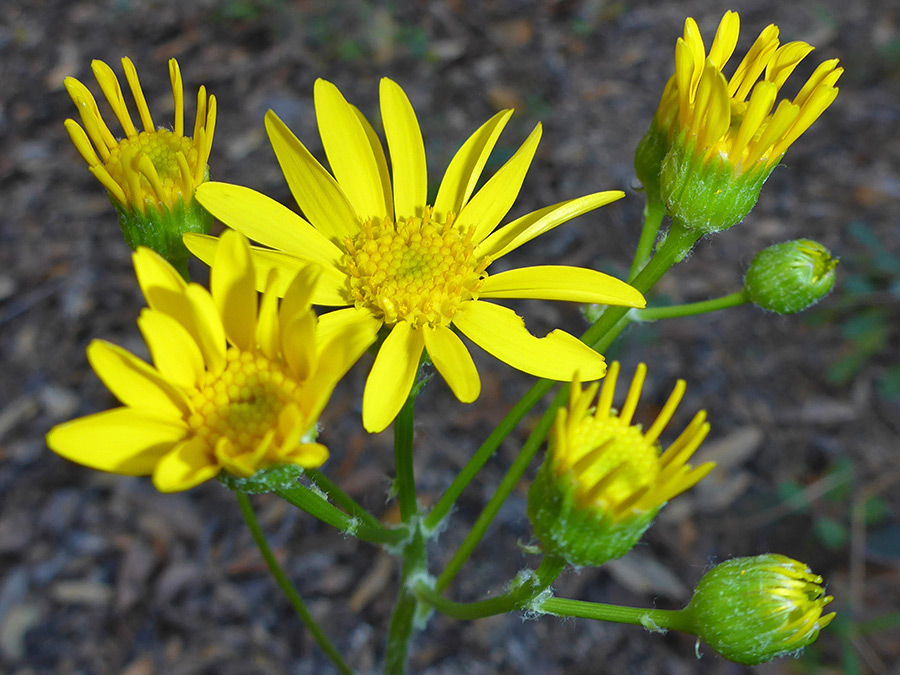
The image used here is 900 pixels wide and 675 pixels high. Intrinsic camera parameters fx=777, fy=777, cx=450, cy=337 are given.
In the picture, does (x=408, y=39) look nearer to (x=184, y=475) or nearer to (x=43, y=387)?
(x=43, y=387)

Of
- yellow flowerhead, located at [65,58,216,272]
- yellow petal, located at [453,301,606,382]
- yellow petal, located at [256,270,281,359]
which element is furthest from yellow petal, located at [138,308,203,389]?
yellow petal, located at [453,301,606,382]

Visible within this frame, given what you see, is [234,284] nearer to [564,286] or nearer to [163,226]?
[163,226]

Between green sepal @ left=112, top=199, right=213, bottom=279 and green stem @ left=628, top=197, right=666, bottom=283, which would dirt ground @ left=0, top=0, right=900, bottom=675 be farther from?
green sepal @ left=112, top=199, right=213, bottom=279

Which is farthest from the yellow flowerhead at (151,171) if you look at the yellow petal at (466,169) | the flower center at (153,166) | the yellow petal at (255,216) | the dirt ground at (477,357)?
the dirt ground at (477,357)

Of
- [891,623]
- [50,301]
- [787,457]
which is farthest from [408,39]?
[891,623]

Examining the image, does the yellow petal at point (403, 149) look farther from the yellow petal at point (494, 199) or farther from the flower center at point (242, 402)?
the flower center at point (242, 402)
